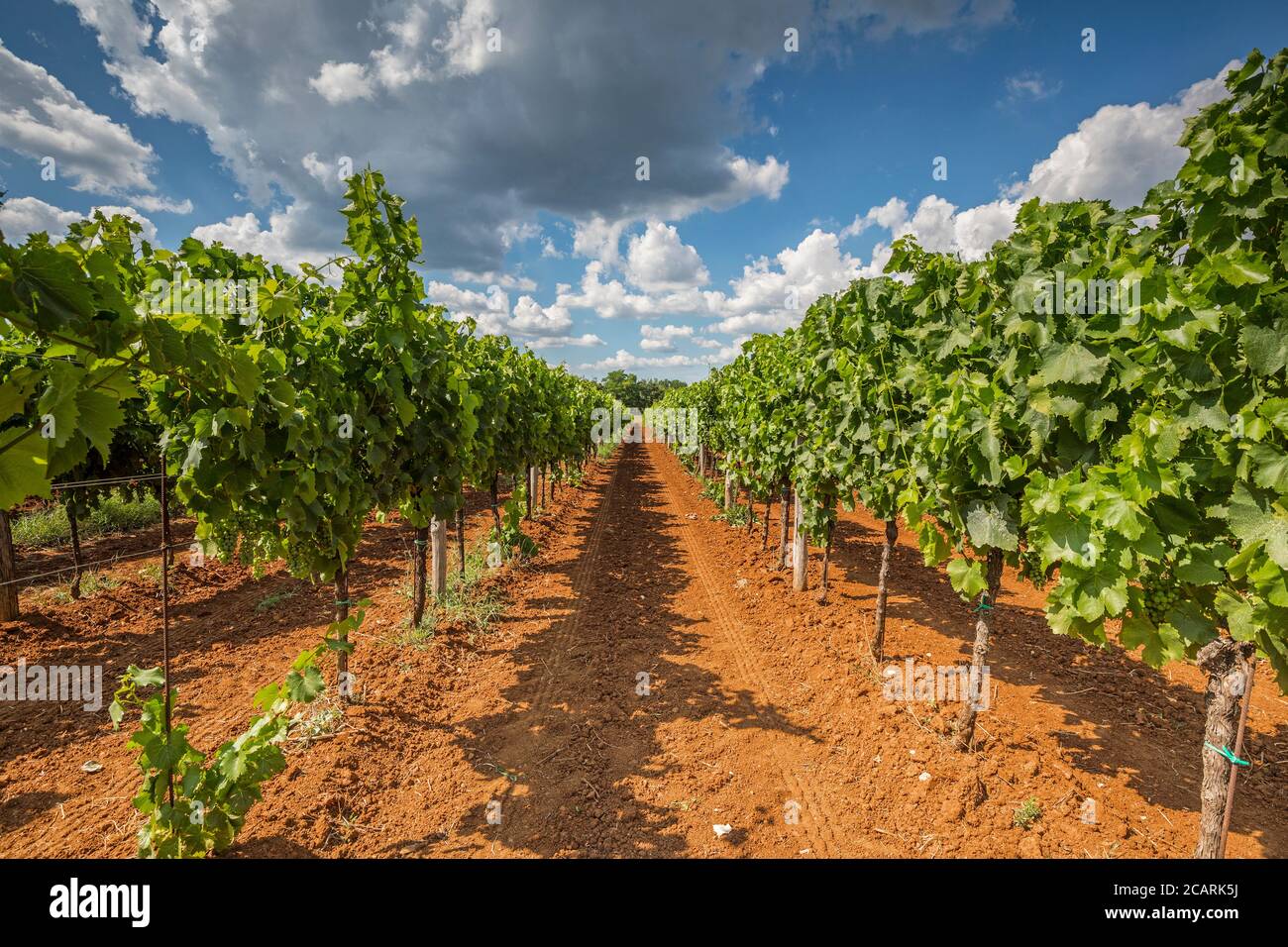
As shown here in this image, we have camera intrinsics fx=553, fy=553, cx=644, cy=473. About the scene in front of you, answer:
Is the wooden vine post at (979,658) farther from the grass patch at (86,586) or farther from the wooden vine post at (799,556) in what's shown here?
the grass patch at (86,586)

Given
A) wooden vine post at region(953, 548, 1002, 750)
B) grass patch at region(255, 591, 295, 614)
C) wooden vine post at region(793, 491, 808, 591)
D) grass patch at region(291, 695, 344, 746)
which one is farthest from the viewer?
wooden vine post at region(793, 491, 808, 591)

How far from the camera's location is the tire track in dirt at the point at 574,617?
20.7 feet

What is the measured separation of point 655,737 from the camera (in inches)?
217

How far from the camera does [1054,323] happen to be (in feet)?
11.9

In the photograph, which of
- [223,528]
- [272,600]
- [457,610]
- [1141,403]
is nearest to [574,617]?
[457,610]

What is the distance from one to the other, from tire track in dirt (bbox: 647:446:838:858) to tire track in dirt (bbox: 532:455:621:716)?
2181 millimetres

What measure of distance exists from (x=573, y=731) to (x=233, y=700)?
391cm

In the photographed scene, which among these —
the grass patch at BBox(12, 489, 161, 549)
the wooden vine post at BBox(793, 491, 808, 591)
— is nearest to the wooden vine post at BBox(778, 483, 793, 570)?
the wooden vine post at BBox(793, 491, 808, 591)

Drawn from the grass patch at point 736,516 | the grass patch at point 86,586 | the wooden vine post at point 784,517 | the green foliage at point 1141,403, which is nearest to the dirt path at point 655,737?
the grass patch at point 86,586

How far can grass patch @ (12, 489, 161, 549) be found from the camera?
12.5 metres

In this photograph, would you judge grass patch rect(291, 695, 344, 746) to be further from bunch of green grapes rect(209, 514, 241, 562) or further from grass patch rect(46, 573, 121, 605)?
grass patch rect(46, 573, 121, 605)

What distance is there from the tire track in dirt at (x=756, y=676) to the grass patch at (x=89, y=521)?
1219 centimetres

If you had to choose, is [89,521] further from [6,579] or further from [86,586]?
[6,579]
